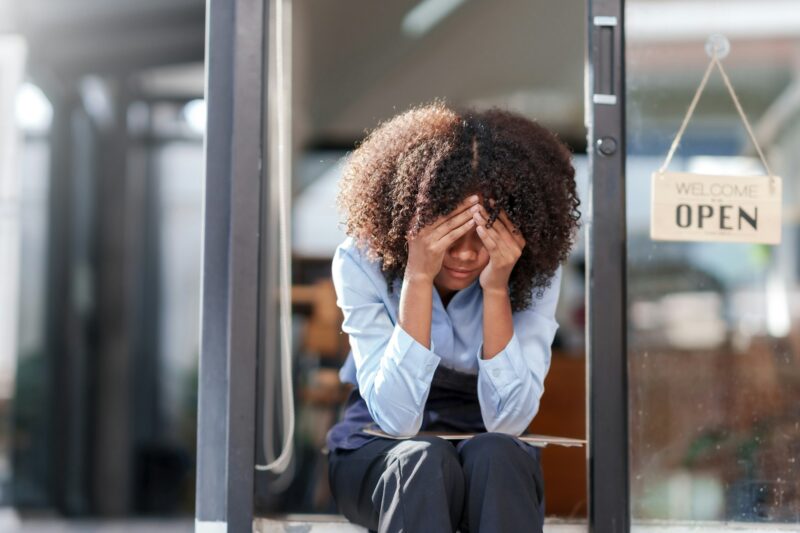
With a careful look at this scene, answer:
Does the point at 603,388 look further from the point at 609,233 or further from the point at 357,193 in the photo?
the point at 357,193

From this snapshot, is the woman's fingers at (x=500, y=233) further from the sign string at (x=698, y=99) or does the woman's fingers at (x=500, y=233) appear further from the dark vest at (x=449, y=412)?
the sign string at (x=698, y=99)

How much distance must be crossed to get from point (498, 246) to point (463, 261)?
0.28 feet

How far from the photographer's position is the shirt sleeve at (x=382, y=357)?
156cm

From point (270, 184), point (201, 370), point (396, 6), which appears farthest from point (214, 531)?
point (396, 6)

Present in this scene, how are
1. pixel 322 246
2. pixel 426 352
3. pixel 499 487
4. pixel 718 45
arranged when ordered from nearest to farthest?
pixel 499 487, pixel 426 352, pixel 718 45, pixel 322 246

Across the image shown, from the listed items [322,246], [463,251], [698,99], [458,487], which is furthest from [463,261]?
[322,246]

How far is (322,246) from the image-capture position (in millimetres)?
4465

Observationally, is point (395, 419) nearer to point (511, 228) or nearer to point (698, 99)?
point (511, 228)

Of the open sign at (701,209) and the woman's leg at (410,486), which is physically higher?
the open sign at (701,209)

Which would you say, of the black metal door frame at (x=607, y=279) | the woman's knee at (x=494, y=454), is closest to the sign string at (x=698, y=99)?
the black metal door frame at (x=607, y=279)

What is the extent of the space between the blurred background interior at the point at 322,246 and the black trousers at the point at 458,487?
513mm

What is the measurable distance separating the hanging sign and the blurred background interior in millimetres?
66

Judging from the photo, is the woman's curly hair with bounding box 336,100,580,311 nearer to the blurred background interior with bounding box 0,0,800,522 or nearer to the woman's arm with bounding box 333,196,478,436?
the woman's arm with bounding box 333,196,478,436

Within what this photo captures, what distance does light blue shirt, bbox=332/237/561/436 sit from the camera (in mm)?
1565
